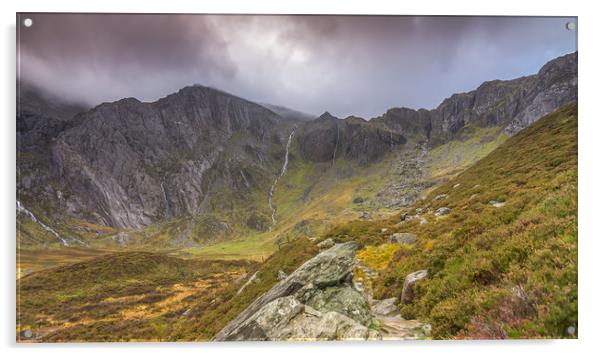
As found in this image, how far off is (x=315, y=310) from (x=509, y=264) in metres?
4.31

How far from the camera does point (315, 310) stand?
7.72m

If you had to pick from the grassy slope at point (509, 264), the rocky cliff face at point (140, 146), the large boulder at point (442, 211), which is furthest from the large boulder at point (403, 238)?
the rocky cliff face at point (140, 146)

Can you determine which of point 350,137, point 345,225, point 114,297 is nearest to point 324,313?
point 345,225

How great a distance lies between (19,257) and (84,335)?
3.24m

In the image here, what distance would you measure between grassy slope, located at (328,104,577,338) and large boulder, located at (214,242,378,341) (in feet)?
3.77

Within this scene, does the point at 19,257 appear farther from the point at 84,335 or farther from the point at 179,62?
the point at 179,62

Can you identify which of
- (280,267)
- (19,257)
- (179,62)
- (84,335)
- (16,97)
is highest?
(179,62)

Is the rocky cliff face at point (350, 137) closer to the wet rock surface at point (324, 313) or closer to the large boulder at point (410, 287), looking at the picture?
the wet rock surface at point (324, 313)

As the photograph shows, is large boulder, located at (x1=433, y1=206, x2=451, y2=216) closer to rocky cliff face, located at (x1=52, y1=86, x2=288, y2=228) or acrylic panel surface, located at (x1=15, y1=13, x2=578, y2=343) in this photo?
acrylic panel surface, located at (x1=15, y1=13, x2=578, y2=343)

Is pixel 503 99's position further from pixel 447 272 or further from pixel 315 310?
pixel 315 310

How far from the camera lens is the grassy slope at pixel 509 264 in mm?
5086

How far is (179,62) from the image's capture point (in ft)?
39.5

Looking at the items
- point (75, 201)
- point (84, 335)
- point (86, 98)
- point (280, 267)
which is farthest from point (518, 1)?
point (75, 201)

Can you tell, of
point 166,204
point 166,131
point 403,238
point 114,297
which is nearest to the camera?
point 403,238
